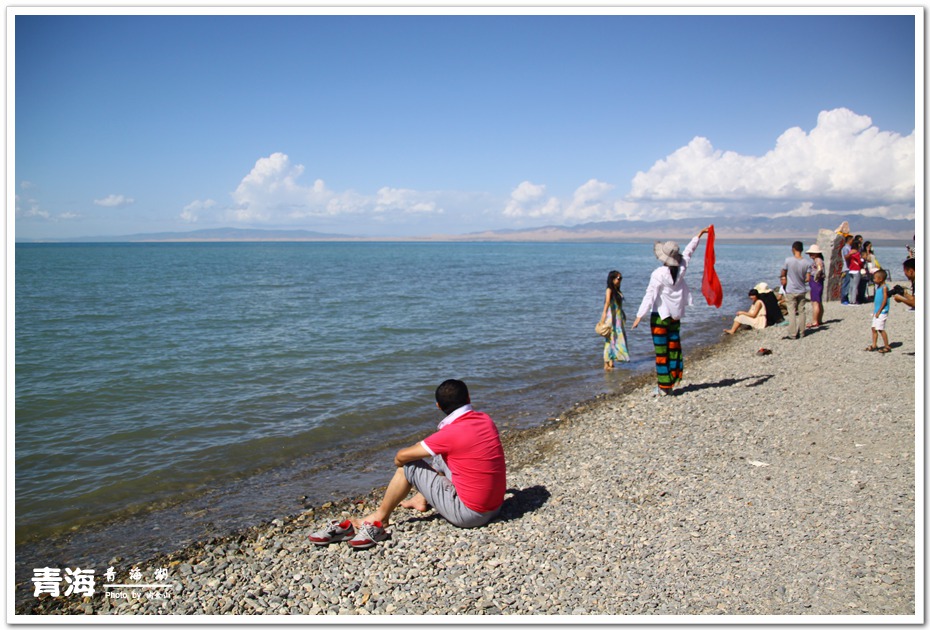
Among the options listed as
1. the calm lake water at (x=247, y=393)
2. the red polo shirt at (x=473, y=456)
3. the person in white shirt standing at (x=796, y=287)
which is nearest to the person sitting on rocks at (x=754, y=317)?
the calm lake water at (x=247, y=393)

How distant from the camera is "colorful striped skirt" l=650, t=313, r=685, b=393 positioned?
952 centimetres

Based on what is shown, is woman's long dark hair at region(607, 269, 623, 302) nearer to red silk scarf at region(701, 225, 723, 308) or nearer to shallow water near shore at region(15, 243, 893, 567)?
shallow water near shore at region(15, 243, 893, 567)

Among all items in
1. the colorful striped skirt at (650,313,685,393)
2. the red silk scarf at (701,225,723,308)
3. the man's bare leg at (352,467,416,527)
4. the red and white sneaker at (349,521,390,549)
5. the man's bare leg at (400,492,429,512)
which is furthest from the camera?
the red silk scarf at (701,225,723,308)

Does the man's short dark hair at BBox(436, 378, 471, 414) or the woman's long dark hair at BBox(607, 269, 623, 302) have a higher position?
the woman's long dark hair at BBox(607, 269, 623, 302)

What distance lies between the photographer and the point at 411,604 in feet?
14.8

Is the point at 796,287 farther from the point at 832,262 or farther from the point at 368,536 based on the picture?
the point at 368,536

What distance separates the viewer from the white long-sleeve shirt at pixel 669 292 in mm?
9125

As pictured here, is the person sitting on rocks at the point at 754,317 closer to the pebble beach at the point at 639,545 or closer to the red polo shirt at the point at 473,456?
the pebble beach at the point at 639,545

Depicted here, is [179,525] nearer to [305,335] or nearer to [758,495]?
[758,495]

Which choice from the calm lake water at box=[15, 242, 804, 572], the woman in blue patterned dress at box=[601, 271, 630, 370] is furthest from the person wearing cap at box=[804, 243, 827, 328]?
the woman in blue patterned dress at box=[601, 271, 630, 370]

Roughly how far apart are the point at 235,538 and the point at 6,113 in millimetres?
4576

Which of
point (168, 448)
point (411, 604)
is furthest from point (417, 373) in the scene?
point (411, 604)

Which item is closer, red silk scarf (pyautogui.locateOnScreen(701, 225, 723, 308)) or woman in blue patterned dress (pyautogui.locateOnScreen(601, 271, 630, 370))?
red silk scarf (pyautogui.locateOnScreen(701, 225, 723, 308))

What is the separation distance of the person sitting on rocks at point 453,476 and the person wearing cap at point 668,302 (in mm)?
4336
